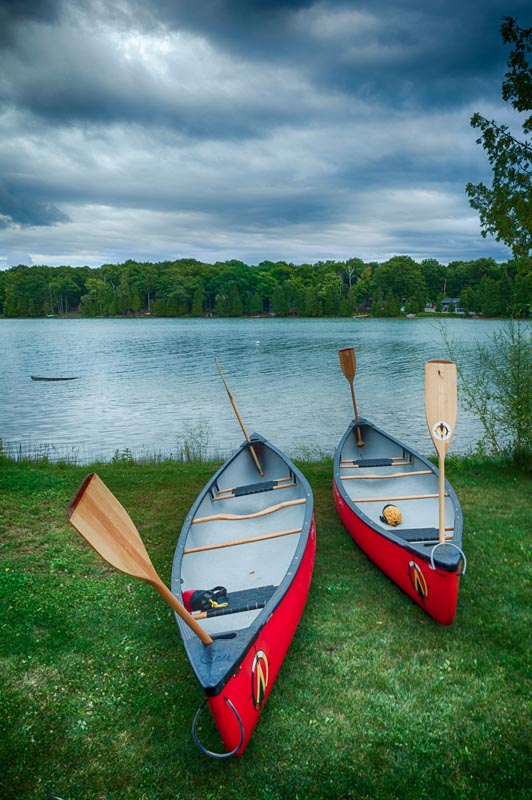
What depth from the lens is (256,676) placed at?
364cm

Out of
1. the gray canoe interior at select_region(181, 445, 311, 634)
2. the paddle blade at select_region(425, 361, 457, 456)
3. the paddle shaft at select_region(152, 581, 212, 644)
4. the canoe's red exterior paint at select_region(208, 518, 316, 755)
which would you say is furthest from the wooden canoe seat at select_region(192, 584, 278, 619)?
the paddle blade at select_region(425, 361, 457, 456)

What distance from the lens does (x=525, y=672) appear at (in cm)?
421

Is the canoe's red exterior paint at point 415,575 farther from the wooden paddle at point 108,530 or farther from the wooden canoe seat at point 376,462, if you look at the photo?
the wooden paddle at point 108,530

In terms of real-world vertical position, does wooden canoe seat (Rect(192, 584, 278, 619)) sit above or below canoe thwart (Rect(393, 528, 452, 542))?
below

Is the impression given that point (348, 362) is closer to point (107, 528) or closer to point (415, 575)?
point (415, 575)

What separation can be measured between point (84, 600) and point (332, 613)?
2601 millimetres

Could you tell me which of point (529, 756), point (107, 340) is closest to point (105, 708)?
point (529, 756)

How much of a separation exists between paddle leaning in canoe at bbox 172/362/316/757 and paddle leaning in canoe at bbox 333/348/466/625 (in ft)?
2.63

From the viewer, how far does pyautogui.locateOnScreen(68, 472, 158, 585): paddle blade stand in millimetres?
2965

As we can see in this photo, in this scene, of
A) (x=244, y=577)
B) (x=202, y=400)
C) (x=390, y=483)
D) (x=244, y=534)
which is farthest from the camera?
(x=202, y=400)

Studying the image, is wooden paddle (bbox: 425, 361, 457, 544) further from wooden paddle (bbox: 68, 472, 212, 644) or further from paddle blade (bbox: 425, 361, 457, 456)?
A: wooden paddle (bbox: 68, 472, 212, 644)

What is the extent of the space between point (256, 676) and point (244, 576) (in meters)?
1.73

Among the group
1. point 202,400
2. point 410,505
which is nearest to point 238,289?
point 202,400

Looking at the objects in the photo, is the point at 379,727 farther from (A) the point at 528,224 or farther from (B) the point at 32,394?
(B) the point at 32,394
